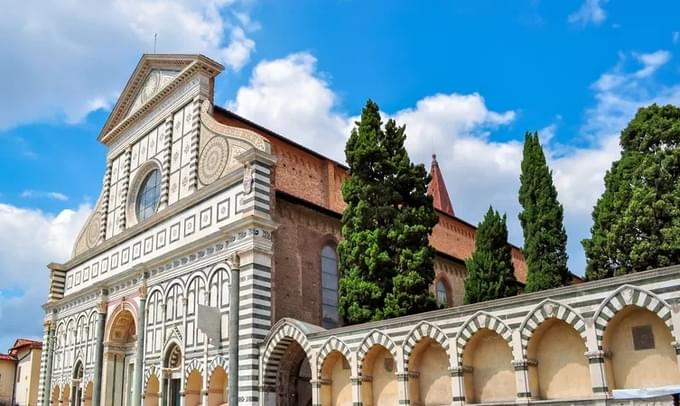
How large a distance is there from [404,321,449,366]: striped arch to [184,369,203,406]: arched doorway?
26.6 feet

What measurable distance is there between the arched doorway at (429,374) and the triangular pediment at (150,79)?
13897 millimetres

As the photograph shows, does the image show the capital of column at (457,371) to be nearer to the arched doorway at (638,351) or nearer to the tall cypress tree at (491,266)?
the arched doorway at (638,351)

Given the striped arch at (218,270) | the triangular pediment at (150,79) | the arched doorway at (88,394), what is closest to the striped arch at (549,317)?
the striped arch at (218,270)

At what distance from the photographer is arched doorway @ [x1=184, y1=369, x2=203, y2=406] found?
21.0 meters

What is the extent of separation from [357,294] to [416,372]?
3.09 meters

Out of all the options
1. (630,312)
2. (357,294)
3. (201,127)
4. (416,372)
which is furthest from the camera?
(201,127)

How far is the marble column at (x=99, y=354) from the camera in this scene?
25562 millimetres

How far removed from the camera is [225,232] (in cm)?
2050

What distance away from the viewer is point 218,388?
66.5ft

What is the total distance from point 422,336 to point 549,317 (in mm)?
3413

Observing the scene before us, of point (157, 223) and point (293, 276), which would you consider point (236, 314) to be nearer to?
point (293, 276)

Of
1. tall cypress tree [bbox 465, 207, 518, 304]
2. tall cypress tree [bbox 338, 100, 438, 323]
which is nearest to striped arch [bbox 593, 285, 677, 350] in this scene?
tall cypress tree [bbox 338, 100, 438, 323]

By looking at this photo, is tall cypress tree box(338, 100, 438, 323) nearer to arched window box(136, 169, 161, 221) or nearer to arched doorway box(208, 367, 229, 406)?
arched doorway box(208, 367, 229, 406)

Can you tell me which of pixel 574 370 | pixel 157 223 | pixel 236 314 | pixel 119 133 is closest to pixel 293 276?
pixel 236 314
